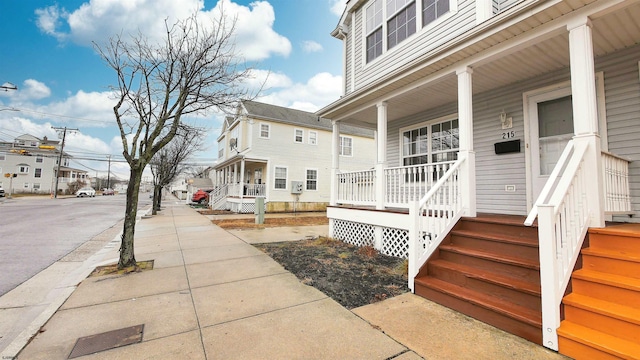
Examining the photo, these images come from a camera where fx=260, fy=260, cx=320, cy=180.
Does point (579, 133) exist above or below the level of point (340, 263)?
above

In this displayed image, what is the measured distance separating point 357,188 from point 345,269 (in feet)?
8.56

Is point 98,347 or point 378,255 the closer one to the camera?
point 98,347

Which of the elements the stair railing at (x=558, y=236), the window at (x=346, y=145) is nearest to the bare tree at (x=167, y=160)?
the window at (x=346, y=145)

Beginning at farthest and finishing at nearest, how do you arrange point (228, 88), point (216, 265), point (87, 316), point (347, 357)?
point (228, 88)
point (216, 265)
point (87, 316)
point (347, 357)

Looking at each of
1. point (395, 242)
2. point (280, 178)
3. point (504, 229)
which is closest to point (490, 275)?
point (504, 229)

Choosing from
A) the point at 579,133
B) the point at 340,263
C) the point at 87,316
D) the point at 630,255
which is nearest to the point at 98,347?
the point at 87,316

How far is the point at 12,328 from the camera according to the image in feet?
8.74

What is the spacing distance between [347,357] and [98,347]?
2140 mm

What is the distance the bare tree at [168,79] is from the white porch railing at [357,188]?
324 centimetres

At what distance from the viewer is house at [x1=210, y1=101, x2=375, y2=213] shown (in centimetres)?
1653

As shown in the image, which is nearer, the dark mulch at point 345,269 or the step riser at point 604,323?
the step riser at point 604,323

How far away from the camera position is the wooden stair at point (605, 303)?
1.96 meters

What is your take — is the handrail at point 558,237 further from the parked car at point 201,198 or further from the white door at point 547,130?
the parked car at point 201,198

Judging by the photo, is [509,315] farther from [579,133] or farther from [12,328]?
[12,328]
